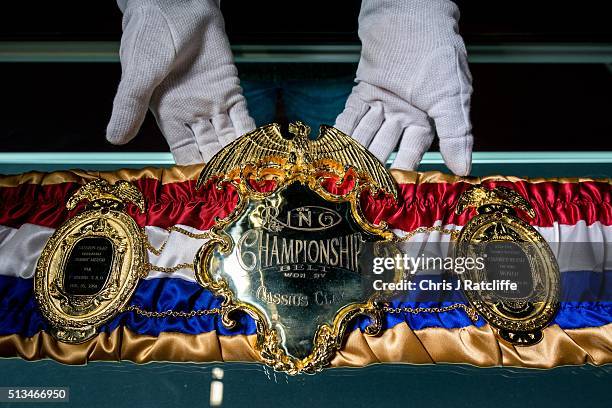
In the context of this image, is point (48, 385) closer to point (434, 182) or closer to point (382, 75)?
point (434, 182)

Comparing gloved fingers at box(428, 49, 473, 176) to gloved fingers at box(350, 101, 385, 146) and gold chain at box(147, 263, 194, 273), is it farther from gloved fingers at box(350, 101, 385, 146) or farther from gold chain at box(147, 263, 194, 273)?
gold chain at box(147, 263, 194, 273)

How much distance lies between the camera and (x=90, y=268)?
0.71 metres

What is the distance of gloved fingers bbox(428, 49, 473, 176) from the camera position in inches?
32.8

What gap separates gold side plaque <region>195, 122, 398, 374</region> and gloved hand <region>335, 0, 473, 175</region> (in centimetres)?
15

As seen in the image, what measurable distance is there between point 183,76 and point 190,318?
0.51 m

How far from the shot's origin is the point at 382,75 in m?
0.93

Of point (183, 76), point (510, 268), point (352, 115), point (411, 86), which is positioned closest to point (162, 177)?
point (183, 76)

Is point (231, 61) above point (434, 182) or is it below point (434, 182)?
above

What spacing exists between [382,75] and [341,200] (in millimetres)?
339

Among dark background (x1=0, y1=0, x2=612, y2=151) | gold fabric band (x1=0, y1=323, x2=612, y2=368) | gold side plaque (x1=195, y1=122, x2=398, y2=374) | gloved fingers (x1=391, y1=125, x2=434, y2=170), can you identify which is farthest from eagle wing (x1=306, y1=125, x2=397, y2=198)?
dark background (x1=0, y1=0, x2=612, y2=151)

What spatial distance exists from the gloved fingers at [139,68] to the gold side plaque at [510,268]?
61 cm

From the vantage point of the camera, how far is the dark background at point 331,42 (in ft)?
3.42

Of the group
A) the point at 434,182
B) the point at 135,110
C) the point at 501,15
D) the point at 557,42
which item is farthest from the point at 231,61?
the point at 557,42

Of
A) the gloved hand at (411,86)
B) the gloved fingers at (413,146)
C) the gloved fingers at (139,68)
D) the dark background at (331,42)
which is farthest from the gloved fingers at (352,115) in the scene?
the gloved fingers at (139,68)
